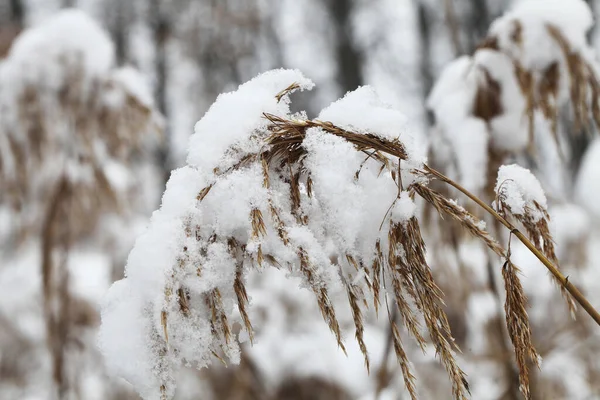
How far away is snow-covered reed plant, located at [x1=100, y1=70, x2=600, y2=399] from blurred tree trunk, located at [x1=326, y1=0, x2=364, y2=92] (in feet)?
41.3

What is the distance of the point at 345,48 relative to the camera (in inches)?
523

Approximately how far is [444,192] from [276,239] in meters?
1.16

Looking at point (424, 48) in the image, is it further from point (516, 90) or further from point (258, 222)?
point (258, 222)

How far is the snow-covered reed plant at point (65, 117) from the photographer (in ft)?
A: 7.73

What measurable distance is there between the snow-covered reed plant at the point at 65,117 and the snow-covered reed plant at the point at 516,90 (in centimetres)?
143

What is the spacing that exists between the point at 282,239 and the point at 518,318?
340mm

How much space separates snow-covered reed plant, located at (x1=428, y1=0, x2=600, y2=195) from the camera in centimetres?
146

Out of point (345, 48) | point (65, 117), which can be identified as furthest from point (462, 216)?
point (345, 48)

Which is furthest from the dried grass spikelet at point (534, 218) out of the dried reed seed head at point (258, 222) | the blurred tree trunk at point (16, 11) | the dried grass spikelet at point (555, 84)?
the blurred tree trunk at point (16, 11)

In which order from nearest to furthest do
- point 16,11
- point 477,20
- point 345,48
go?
point 16,11
point 477,20
point 345,48

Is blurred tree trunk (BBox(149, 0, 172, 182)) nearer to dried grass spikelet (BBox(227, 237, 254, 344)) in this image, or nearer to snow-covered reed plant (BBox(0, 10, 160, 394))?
snow-covered reed plant (BBox(0, 10, 160, 394))

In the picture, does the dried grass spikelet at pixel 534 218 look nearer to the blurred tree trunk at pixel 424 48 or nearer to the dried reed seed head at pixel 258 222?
the dried reed seed head at pixel 258 222

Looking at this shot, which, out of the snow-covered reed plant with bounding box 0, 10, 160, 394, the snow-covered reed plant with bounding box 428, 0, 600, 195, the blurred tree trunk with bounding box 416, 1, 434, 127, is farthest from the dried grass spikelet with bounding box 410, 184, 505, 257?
the blurred tree trunk with bounding box 416, 1, 434, 127

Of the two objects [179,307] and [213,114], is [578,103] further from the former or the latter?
[179,307]
